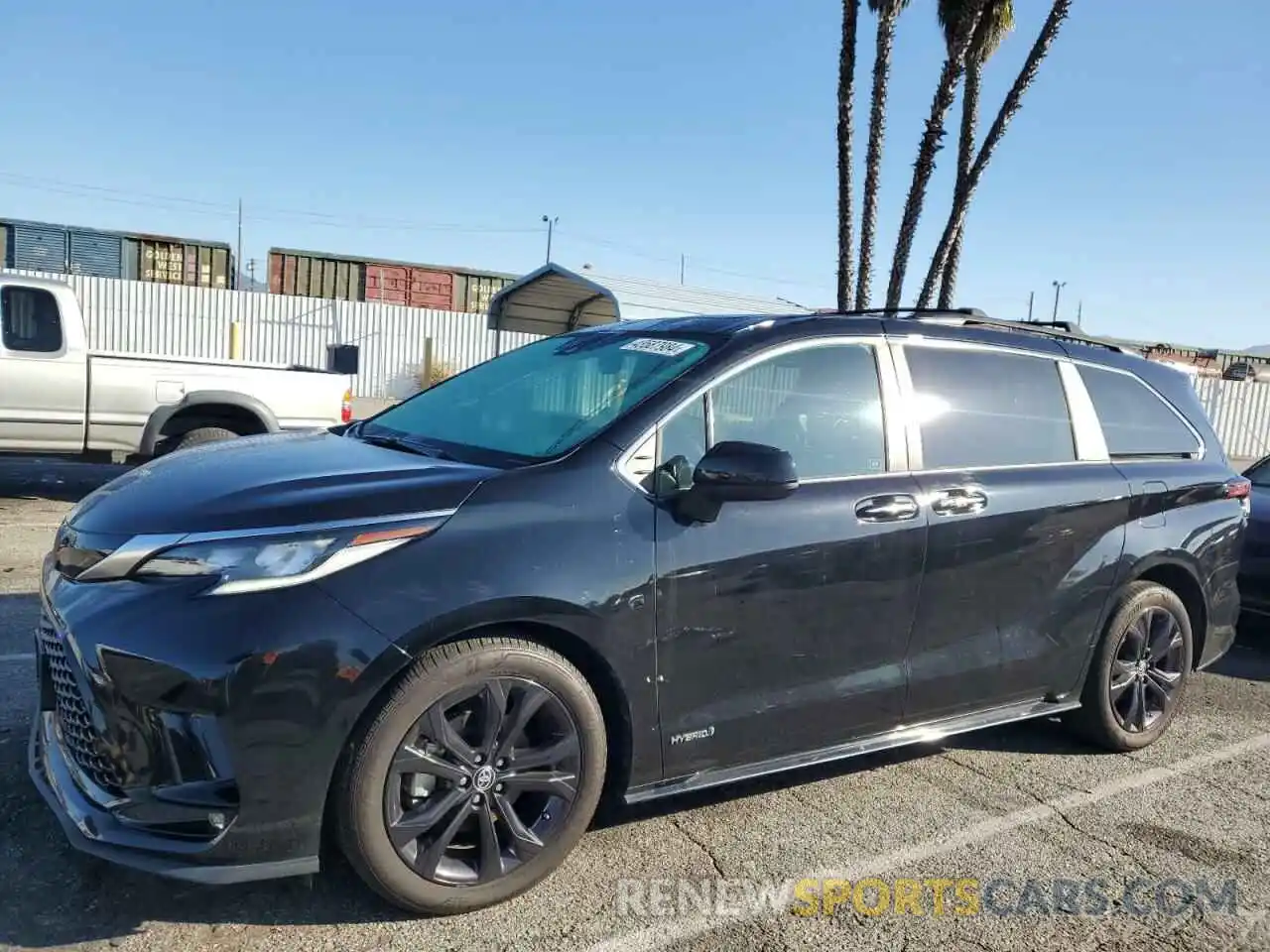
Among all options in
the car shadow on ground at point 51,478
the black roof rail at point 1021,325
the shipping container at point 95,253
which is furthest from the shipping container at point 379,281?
the black roof rail at point 1021,325

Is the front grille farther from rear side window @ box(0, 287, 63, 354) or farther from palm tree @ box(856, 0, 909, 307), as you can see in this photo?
palm tree @ box(856, 0, 909, 307)

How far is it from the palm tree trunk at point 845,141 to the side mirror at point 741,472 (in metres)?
13.1

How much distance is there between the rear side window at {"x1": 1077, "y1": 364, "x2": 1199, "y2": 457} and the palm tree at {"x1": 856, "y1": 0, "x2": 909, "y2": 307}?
41.9 ft

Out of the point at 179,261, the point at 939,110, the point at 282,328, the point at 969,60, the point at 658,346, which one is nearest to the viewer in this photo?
the point at 658,346

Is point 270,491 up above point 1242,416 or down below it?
below

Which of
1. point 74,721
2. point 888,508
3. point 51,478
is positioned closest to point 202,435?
point 51,478

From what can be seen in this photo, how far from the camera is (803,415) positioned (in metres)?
3.61

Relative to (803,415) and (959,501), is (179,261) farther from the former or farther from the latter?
(959,501)

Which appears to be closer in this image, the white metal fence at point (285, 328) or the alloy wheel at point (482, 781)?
the alloy wheel at point (482, 781)

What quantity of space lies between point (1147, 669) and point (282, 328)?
71.1 feet

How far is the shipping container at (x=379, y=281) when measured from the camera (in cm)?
3011

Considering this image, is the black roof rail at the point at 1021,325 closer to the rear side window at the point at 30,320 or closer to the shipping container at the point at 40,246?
the rear side window at the point at 30,320

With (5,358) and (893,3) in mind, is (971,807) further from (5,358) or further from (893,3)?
(893,3)

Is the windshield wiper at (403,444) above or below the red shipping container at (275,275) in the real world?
below
